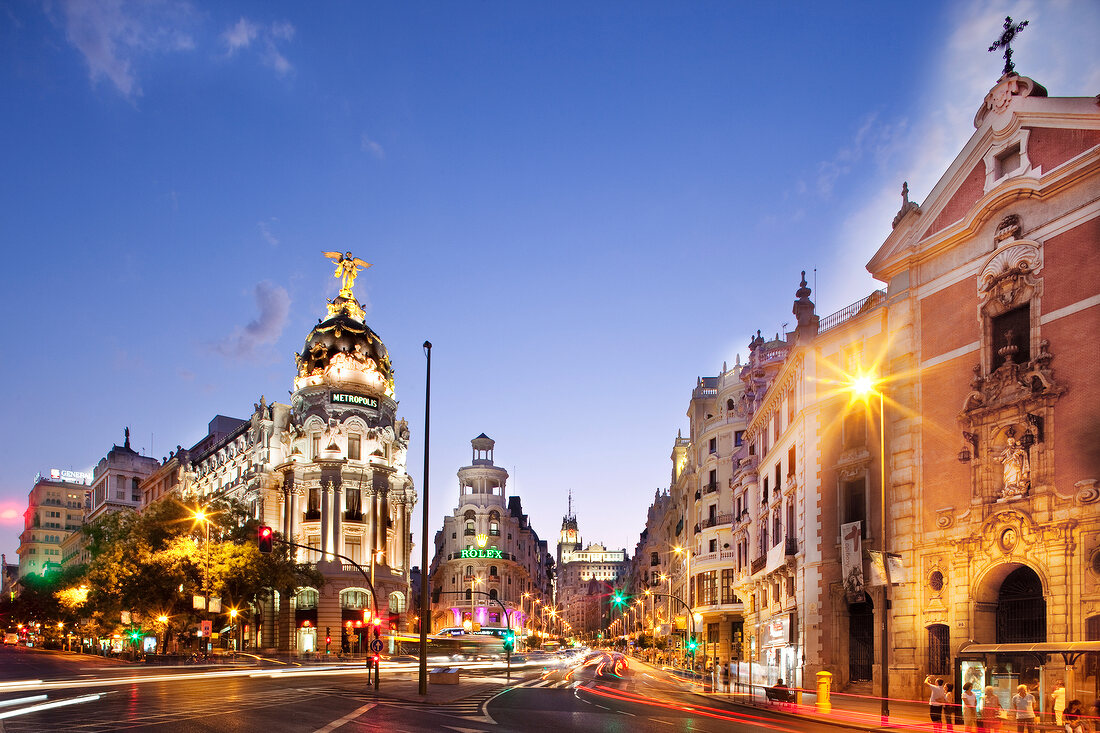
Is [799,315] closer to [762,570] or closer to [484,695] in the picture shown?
[762,570]

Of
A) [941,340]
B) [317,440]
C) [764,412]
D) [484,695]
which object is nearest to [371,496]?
[317,440]

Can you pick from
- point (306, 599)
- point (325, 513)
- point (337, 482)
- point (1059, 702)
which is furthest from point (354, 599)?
point (1059, 702)

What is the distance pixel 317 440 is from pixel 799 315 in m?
55.4

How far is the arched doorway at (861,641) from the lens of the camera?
3638cm

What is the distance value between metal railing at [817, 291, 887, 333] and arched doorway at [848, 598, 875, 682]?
39.1ft

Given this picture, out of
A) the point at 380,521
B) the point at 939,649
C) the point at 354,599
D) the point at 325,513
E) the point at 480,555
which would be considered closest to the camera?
the point at 939,649

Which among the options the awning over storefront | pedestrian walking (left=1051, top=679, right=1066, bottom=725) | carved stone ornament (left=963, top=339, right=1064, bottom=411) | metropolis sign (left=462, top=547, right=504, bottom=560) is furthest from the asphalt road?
metropolis sign (left=462, top=547, right=504, bottom=560)

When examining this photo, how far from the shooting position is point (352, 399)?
87250 mm

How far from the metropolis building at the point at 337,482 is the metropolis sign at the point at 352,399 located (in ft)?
0.31

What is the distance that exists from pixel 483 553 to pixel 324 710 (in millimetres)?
104588

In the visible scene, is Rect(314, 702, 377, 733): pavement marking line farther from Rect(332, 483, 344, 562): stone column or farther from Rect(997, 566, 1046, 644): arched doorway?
Rect(332, 483, 344, 562): stone column

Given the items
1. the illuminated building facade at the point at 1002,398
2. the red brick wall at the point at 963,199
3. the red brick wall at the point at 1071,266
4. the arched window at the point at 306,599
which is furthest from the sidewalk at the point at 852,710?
the arched window at the point at 306,599

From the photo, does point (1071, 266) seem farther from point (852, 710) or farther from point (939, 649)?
point (852, 710)

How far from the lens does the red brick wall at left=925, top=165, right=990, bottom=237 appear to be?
33594 mm
